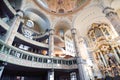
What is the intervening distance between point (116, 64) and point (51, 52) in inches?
380

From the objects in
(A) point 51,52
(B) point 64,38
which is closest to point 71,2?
(B) point 64,38

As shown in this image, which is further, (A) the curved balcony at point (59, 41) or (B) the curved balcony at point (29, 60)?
(A) the curved balcony at point (59, 41)

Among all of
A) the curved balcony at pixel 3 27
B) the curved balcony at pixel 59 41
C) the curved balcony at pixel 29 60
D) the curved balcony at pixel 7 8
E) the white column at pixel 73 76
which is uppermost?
the curved balcony at pixel 7 8

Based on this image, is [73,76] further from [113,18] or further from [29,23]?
[29,23]

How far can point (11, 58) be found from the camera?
29.7ft

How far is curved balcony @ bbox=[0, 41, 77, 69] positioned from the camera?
28.8ft

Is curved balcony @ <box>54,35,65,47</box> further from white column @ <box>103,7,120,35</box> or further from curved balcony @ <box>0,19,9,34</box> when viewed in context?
white column @ <box>103,7,120,35</box>

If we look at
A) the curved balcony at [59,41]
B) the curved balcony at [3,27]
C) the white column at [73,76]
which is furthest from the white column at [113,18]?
the curved balcony at [3,27]

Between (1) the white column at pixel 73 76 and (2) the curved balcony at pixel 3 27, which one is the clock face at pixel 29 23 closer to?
(2) the curved balcony at pixel 3 27

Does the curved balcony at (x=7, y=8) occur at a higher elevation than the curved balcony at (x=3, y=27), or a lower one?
higher

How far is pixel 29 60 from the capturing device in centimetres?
1062

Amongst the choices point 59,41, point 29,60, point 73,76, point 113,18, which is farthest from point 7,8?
point 113,18

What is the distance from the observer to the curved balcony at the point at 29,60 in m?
8.79

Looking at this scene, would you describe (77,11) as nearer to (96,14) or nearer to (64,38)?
(96,14)
